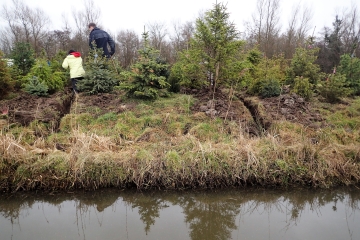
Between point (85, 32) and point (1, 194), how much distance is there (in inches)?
685

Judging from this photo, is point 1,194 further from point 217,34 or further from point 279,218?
point 217,34

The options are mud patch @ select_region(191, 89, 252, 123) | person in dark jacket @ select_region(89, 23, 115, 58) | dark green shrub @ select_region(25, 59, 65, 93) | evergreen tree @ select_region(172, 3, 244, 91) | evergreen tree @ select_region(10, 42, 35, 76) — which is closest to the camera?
A: mud patch @ select_region(191, 89, 252, 123)

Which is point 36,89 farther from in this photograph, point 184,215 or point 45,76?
point 184,215

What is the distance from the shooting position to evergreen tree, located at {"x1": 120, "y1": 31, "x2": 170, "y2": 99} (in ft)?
24.7

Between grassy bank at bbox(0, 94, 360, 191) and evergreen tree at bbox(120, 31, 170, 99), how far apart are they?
6.48 ft

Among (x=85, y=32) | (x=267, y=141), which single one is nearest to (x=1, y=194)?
(x=267, y=141)

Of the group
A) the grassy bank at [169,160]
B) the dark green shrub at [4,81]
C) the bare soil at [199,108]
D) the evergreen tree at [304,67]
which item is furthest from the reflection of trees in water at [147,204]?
the evergreen tree at [304,67]

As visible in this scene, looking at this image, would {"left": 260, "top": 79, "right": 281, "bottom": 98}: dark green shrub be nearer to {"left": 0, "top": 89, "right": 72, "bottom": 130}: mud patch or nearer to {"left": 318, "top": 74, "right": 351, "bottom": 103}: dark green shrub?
{"left": 318, "top": 74, "right": 351, "bottom": 103}: dark green shrub

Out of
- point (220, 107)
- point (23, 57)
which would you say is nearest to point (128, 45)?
point (23, 57)

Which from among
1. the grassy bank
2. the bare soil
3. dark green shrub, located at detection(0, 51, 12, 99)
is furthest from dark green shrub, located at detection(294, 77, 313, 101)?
dark green shrub, located at detection(0, 51, 12, 99)

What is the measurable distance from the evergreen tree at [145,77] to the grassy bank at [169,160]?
198 centimetres

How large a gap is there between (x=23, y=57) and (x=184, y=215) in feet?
30.1

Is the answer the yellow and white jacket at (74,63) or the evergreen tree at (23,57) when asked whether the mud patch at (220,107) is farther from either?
the evergreen tree at (23,57)

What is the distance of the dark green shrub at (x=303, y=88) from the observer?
28.2ft
